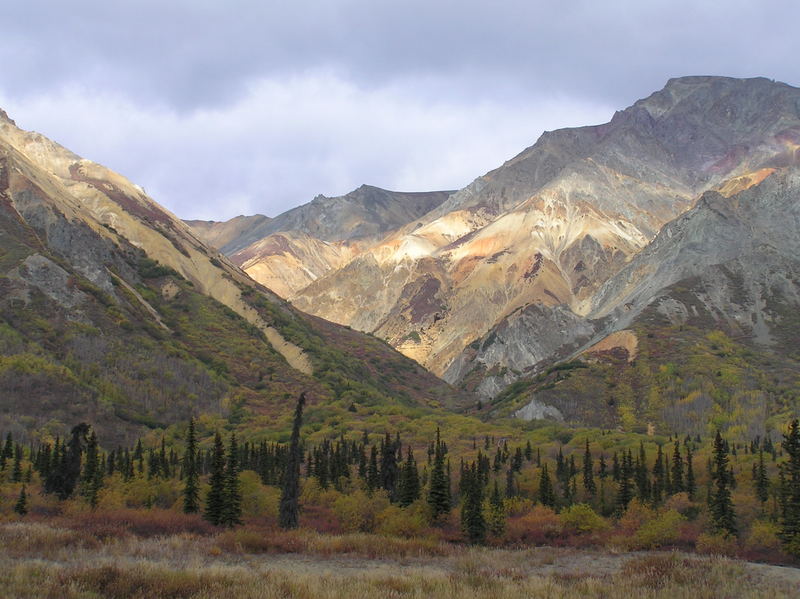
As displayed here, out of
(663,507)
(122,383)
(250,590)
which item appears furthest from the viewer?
(122,383)

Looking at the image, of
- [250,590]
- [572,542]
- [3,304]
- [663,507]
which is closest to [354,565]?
[250,590]

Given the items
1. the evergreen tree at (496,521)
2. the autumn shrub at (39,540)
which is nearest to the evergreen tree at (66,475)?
the autumn shrub at (39,540)

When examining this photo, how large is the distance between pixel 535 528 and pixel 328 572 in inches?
1536

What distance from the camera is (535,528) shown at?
→ 65812 millimetres

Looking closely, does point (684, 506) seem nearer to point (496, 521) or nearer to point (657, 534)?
point (657, 534)

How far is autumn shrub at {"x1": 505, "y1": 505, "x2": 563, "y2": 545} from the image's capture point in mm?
60906

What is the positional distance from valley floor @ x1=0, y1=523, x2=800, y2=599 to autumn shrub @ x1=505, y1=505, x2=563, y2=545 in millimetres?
14170

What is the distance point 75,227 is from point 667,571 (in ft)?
638

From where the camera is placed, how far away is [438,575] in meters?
29.9

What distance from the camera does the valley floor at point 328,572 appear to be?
77.4 feet

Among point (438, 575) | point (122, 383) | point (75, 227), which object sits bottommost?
point (438, 575)

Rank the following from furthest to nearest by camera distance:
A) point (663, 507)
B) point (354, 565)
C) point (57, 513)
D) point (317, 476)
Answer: point (317, 476) < point (663, 507) < point (57, 513) < point (354, 565)

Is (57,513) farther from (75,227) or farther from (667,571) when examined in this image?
(75,227)

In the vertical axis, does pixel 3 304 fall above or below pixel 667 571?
above
